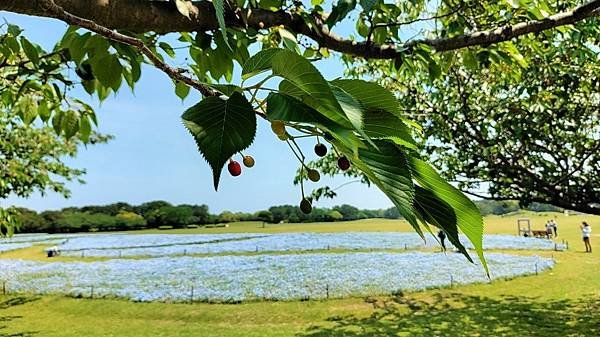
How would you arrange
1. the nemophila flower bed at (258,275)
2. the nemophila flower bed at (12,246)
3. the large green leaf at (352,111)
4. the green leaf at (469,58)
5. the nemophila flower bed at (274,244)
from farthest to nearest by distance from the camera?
→ 1. the nemophila flower bed at (12,246)
2. the nemophila flower bed at (274,244)
3. the nemophila flower bed at (258,275)
4. the green leaf at (469,58)
5. the large green leaf at (352,111)

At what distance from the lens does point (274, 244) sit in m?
19.8

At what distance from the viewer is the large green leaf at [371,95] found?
A: 0.30m

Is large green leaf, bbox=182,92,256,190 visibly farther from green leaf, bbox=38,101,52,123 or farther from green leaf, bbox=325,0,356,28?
green leaf, bbox=38,101,52,123

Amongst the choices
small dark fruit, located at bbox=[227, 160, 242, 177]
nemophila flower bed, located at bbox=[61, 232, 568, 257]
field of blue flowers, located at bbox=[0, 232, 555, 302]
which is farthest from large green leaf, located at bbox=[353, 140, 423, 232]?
nemophila flower bed, located at bbox=[61, 232, 568, 257]

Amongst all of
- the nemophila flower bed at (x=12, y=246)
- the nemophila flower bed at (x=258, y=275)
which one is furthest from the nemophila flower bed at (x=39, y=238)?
the nemophila flower bed at (x=258, y=275)

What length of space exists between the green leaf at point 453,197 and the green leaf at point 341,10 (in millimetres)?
943

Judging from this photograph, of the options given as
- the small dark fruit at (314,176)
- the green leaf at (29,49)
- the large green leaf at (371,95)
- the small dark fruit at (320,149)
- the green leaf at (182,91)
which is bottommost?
the small dark fruit at (314,176)

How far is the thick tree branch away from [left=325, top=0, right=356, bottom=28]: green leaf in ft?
0.46

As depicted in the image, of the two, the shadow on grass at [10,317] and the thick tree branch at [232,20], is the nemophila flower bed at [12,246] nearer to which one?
the shadow on grass at [10,317]

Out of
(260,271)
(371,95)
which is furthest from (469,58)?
(260,271)

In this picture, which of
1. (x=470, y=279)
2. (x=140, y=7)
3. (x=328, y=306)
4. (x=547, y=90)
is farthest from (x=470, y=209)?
(x=470, y=279)

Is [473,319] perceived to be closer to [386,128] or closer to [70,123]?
[70,123]

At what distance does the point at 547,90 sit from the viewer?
4133mm

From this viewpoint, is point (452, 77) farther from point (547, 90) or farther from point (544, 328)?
point (544, 328)
